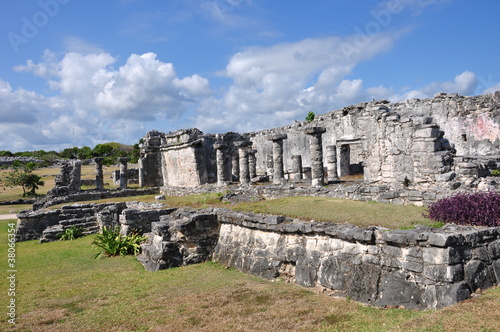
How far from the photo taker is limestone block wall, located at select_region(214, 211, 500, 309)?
512cm

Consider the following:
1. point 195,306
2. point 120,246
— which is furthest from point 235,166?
point 195,306

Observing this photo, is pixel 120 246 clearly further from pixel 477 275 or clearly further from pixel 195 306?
pixel 477 275

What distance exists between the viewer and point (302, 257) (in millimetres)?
7215

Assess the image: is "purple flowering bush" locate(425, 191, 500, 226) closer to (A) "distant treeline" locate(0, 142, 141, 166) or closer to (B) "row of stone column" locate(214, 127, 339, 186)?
(B) "row of stone column" locate(214, 127, 339, 186)

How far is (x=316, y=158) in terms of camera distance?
1622 cm

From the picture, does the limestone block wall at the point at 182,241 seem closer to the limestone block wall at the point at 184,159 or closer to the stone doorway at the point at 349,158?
the limestone block wall at the point at 184,159

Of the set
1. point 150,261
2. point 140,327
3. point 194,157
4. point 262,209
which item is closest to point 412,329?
point 140,327

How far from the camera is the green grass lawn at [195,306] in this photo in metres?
4.77

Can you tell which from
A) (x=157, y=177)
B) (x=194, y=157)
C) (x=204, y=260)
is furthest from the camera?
(x=157, y=177)

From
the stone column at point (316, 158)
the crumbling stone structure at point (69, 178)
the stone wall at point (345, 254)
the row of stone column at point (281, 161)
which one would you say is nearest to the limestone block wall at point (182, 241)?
the stone wall at point (345, 254)

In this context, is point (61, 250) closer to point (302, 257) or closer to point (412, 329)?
point (302, 257)

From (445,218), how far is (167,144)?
23706 millimetres

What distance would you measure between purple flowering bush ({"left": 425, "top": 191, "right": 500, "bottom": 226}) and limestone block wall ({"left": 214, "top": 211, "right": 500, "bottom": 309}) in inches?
35.5

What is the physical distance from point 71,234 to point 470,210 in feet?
45.1
